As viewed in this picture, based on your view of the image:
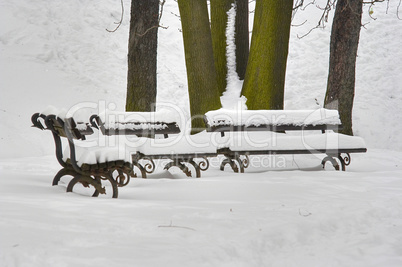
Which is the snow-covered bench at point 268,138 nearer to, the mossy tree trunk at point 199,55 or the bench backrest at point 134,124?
the bench backrest at point 134,124

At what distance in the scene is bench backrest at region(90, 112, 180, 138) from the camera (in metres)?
5.94

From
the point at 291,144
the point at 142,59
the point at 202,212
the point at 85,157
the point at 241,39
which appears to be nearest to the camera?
the point at 202,212

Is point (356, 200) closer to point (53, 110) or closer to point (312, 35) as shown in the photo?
point (53, 110)

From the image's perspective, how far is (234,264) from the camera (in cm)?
247

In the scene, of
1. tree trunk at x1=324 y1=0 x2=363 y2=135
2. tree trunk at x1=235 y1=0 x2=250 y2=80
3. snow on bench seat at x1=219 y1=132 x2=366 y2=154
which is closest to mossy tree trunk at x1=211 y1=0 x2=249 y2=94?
tree trunk at x1=235 y1=0 x2=250 y2=80

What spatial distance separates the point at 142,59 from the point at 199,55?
112 cm

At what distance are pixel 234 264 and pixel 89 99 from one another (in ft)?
28.6

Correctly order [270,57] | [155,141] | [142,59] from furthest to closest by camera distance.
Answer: [142,59] < [270,57] < [155,141]

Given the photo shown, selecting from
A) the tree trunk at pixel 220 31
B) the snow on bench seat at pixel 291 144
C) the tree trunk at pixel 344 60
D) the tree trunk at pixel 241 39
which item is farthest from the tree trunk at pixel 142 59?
the tree trunk at pixel 344 60

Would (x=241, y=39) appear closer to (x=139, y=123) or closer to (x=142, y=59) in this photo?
(x=142, y=59)

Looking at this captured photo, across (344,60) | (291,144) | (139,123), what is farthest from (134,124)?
(344,60)

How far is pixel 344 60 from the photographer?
821 centimetres

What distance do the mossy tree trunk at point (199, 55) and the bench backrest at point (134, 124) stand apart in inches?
51.2

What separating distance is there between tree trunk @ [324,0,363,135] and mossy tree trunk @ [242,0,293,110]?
1636 millimetres
